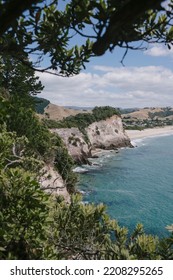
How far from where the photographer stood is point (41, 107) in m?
190

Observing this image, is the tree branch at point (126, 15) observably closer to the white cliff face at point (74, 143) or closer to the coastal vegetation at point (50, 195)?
the coastal vegetation at point (50, 195)

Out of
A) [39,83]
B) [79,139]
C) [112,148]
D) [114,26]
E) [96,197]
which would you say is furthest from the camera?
[112,148]

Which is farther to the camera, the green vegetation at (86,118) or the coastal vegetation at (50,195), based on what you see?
the green vegetation at (86,118)

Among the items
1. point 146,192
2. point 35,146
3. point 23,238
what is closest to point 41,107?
point 146,192

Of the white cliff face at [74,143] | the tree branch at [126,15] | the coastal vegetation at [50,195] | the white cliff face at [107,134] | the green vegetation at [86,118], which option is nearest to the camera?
the tree branch at [126,15]

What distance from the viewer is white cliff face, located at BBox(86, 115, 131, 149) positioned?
91812 mm

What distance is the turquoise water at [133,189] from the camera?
1496 inches

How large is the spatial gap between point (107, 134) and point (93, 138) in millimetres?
6557

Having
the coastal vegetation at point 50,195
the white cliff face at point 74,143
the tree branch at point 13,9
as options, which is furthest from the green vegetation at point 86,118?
the tree branch at point 13,9

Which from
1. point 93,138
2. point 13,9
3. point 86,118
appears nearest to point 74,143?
point 93,138

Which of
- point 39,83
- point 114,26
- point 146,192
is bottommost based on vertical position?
point 146,192

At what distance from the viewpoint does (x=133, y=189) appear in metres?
51.9
